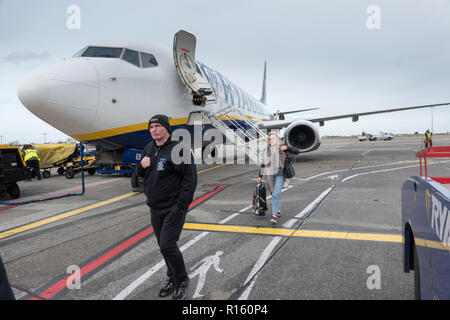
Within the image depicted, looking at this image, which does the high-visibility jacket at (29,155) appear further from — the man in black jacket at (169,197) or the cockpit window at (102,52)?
the man in black jacket at (169,197)

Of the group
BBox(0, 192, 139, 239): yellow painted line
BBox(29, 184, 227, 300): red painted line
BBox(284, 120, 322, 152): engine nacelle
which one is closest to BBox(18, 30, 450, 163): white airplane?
BBox(0, 192, 139, 239): yellow painted line

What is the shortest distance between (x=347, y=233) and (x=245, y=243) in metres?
1.59

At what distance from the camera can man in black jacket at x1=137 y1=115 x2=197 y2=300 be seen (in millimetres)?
2689

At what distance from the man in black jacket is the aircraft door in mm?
5927

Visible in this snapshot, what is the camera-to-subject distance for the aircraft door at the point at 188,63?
329 inches

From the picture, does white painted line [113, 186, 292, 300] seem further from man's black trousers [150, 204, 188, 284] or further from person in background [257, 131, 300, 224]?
person in background [257, 131, 300, 224]

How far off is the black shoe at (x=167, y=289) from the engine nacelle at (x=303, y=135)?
11067 mm

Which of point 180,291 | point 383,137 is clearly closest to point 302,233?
point 180,291

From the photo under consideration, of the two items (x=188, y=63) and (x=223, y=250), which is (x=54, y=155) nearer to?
(x=188, y=63)

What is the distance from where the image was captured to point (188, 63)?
898 centimetres

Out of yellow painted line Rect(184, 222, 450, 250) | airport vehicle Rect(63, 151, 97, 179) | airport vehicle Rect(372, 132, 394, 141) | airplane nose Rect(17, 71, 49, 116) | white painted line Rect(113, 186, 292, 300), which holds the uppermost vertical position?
airport vehicle Rect(372, 132, 394, 141)

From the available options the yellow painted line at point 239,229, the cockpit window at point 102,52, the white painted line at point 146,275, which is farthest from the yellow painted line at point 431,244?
the cockpit window at point 102,52

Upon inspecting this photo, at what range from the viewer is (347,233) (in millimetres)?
4164
